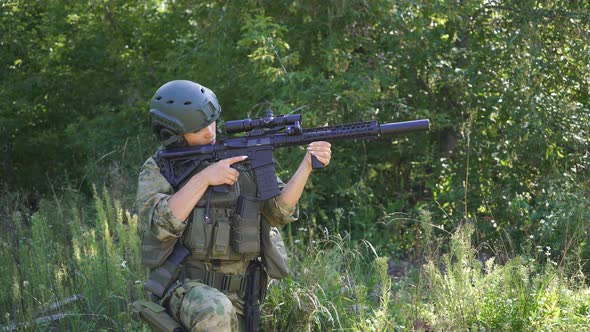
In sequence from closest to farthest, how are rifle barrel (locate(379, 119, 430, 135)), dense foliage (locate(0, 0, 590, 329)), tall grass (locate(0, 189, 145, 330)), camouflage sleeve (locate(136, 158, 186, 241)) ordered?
camouflage sleeve (locate(136, 158, 186, 241))
rifle barrel (locate(379, 119, 430, 135))
tall grass (locate(0, 189, 145, 330))
dense foliage (locate(0, 0, 590, 329))

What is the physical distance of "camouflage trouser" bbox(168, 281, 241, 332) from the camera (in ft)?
12.9

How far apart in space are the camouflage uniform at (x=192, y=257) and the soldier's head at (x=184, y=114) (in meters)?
0.20

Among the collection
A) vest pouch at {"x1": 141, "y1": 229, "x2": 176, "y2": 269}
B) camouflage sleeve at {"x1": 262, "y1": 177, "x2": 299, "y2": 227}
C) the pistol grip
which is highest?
the pistol grip

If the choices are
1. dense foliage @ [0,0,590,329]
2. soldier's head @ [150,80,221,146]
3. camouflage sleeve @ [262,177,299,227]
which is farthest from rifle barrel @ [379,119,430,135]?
dense foliage @ [0,0,590,329]

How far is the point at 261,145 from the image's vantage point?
4344 millimetres

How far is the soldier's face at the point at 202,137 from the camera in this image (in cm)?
440

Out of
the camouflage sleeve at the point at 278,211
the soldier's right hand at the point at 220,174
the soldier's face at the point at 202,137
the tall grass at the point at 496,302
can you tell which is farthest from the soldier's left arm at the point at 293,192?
the tall grass at the point at 496,302

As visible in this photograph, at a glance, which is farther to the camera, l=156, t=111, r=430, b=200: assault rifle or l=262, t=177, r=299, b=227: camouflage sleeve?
l=262, t=177, r=299, b=227: camouflage sleeve

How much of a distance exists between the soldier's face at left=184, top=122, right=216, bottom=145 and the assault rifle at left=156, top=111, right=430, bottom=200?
0.23 feet

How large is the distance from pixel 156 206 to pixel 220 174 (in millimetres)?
371

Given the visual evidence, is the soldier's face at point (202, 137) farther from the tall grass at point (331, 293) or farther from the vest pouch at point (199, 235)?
the tall grass at point (331, 293)

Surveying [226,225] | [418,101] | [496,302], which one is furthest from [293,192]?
[418,101]

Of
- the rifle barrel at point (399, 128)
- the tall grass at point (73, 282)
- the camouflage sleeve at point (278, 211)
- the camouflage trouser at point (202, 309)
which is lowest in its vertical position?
the tall grass at point (73, 282)

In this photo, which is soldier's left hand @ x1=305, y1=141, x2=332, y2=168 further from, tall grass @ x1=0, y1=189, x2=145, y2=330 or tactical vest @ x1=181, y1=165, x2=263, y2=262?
tall grass @ x1=0, y1=189, x2=145, y2=330
